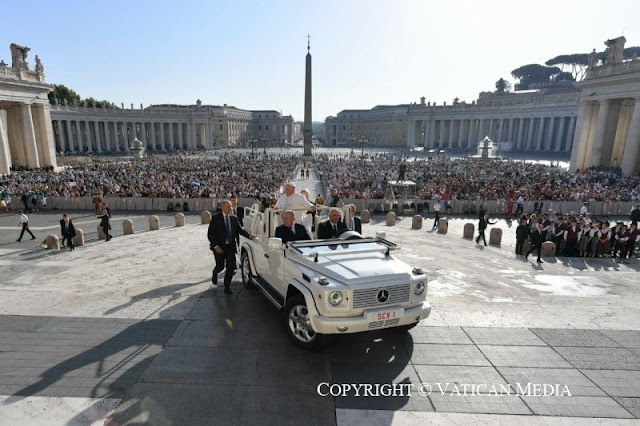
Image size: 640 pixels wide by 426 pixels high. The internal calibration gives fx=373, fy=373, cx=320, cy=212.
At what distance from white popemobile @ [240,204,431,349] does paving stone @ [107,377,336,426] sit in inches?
35.0

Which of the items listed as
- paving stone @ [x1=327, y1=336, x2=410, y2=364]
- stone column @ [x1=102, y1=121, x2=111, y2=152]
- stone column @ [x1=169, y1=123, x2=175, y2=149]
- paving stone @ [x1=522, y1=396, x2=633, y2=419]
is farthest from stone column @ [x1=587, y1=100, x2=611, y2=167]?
stone column @ [x1=169, y1=123, x2=175, y2=149]

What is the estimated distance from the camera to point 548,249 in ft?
44.7

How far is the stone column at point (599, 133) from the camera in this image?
40.9 m

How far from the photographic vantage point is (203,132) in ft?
377

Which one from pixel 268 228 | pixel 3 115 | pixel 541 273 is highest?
pixel 3 115

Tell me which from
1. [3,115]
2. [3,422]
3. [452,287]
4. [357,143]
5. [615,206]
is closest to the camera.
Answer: [3,422]

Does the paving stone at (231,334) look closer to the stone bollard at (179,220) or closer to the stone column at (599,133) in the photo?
the stone bollard at (179,220)

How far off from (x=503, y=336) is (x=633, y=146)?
137 feet

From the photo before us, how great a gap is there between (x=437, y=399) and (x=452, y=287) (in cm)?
478

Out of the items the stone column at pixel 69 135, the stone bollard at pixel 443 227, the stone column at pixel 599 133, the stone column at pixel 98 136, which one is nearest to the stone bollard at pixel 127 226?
the stone bollard at pixel 443 227

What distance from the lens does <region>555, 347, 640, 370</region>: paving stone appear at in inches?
217

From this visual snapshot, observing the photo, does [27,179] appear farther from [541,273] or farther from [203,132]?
[203,132]

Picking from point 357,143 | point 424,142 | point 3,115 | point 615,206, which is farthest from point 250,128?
point 615,206

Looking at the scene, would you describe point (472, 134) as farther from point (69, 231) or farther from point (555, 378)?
point (555, 378)
